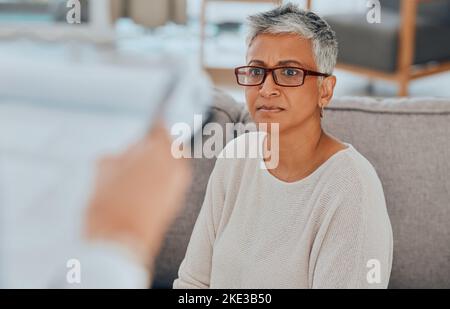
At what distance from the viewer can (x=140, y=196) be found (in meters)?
1.98

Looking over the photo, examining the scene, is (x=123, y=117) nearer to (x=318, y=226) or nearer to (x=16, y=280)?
(x=16, y=280)

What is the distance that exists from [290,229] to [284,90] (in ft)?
0.60

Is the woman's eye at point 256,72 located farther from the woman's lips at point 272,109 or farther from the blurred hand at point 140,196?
the blurred hand at point 140,196

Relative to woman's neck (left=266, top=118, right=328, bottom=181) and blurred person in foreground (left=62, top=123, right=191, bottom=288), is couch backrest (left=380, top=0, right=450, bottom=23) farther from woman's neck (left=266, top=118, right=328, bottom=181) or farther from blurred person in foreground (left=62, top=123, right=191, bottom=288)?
woman's neck (left=266, top=118, right=328, bottom=181)

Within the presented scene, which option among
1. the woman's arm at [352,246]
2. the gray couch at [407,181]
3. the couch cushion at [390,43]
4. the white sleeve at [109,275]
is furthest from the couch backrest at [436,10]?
the woman's arm at [352,246]

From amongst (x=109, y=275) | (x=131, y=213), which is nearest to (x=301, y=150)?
(x=109, y=275)

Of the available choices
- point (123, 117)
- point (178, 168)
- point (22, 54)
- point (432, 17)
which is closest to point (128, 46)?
point (22, 54)

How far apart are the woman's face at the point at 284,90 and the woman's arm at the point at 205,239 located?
0.13 m

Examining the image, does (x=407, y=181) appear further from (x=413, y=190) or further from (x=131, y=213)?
(x=131, y=213)

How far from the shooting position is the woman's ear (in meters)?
0.87

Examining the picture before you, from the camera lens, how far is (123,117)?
332 cm

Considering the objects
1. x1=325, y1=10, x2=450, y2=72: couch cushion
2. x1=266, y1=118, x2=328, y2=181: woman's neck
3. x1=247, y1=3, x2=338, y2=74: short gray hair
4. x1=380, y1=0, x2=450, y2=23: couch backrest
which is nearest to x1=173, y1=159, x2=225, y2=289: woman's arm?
x1=266, y1=118, x2=328, y2=181: woman's neck

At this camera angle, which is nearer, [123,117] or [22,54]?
[123,117]
